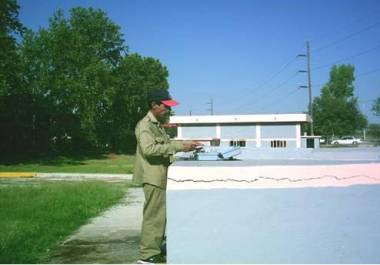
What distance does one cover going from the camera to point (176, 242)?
4.00m

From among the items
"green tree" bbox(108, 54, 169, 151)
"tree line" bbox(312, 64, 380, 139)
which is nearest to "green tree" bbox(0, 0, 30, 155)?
"green tree" bbox(108, 54, 169, 151)

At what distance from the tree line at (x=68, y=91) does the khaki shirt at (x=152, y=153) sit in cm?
3307

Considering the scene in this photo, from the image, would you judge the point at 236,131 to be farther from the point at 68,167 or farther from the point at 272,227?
the point at 272,227

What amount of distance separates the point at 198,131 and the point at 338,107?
26554mm

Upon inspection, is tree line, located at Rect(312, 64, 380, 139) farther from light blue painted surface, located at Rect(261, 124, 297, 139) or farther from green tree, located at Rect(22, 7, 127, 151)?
green tree, located at Rect(22, 7, 127, 151)

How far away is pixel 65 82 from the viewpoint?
43906 millimetres

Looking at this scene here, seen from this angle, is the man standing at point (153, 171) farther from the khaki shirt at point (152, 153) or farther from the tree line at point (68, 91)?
the tree line at point (68, 91)

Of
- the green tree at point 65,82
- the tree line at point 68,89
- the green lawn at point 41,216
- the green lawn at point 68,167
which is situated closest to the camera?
the green lawn at point 41,216

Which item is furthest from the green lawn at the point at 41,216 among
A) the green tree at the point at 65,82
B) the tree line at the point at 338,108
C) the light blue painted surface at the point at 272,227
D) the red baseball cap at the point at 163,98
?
the tree line at the point at 338,108

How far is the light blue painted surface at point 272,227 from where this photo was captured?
3918mm

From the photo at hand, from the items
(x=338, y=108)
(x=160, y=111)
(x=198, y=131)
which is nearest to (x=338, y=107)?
(x=338, y=108)

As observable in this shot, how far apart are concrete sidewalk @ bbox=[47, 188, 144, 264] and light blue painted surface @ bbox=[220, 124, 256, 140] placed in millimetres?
40680

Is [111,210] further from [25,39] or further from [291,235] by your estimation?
[25,39]

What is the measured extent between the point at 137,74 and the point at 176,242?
6180 cm
